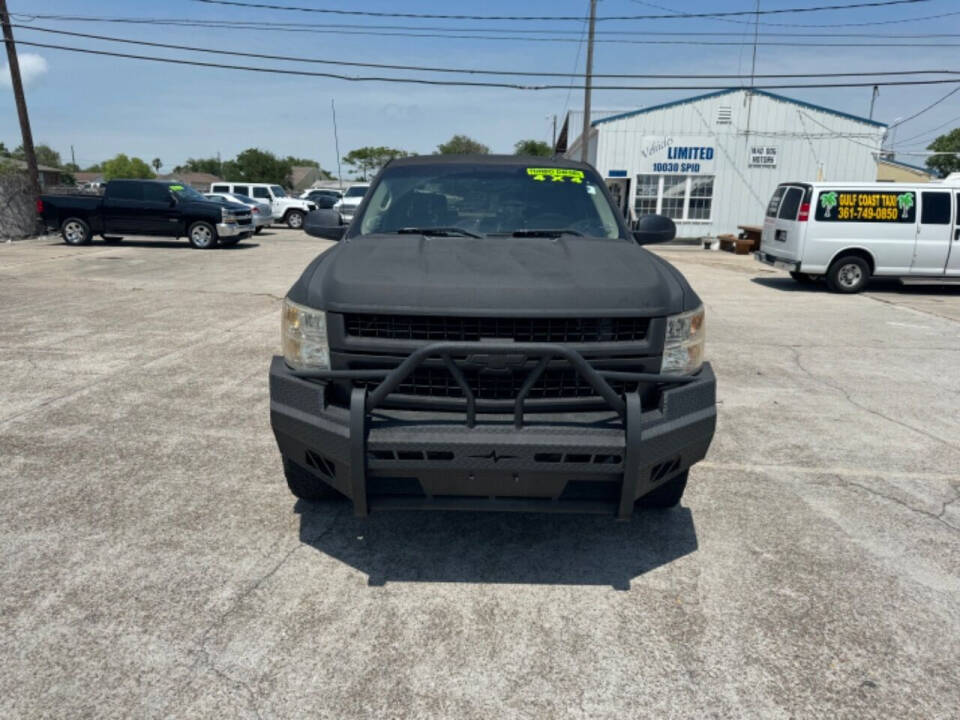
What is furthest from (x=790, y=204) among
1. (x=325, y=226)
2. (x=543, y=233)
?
(x=325, y=226)

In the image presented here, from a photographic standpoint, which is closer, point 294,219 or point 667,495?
point 667,495

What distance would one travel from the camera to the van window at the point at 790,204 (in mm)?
12453

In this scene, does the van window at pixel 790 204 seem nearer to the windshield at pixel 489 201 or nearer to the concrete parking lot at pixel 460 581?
the concrete parking lot at pixel 460 581

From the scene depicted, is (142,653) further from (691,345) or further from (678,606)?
(691,345)

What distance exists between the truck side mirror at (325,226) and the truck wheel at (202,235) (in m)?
15.2

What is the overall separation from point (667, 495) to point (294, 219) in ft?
88.7

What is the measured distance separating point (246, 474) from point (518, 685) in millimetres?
2350

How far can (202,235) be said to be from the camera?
18375 mm

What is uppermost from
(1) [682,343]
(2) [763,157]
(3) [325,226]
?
(2) [763,157]

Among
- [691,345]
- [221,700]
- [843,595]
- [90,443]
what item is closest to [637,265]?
[691,345]

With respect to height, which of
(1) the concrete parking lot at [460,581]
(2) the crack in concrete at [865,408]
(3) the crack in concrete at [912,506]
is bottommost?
(2) the crack in concrete at [865,408]

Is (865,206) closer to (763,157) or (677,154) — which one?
(677,154)

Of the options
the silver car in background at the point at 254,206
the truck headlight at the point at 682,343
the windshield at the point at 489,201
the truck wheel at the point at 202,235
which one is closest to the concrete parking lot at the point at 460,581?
the truck headlight at the point at 682,343

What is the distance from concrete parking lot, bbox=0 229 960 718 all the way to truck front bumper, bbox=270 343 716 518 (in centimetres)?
50
